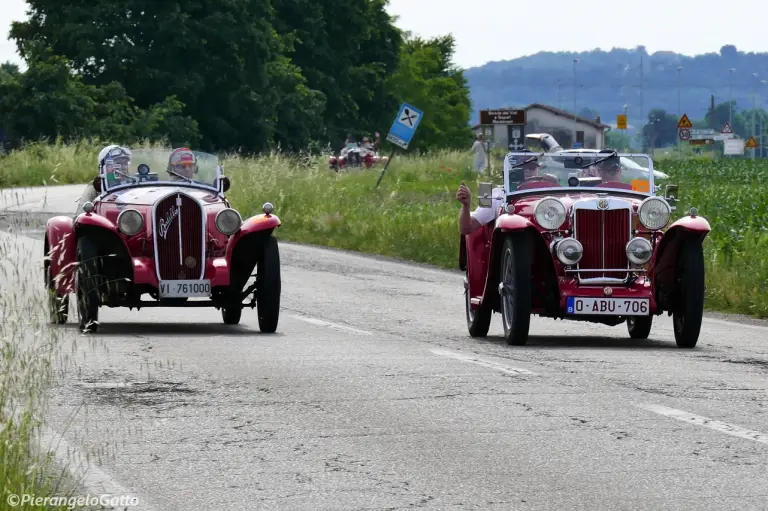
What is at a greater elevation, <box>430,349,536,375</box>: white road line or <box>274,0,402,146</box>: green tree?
<box>274,0,402,146</box>: green tree

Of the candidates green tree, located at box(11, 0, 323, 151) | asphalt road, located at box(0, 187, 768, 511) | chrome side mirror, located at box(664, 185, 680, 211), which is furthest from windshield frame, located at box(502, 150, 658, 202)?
green tree, located at box(11, 0, 323, 151)

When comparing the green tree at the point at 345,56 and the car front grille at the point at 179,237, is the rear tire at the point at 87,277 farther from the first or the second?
the green tree at the point at 345,56

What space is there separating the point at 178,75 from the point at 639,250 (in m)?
66.5

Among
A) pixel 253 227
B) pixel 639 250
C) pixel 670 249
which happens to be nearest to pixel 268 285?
pixel 253 227

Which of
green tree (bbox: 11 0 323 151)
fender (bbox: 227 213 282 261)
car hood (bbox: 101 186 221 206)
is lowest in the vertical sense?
fender (bbox: 227 213 282 261)

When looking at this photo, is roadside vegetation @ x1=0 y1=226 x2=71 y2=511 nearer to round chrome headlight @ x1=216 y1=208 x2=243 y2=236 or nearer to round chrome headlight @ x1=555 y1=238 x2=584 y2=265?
round chrome headlight @ x1=555 y1=238 x2=584 y2=265

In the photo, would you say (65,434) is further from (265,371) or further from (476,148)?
(476,148)

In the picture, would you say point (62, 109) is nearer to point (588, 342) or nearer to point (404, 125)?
point (404, 125)

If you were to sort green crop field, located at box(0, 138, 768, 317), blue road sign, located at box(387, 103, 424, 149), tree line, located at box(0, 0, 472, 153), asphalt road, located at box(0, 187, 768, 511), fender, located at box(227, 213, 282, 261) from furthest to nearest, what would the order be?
tree line, located at box(0, 0, 472, 153) → blue road sign, located at box(387, 103, 424, 149) → green crop field, located at box(0, 138, 768, 317) → fender, located at box(227, 213, 282, 261) → asphalt road, located at box(0, 187, 768, 511)

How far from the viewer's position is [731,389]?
10195 mm

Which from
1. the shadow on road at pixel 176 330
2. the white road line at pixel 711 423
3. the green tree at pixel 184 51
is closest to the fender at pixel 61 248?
the shadow on road at pixel 176 330

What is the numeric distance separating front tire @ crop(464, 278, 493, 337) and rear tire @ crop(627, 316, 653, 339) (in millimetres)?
1277

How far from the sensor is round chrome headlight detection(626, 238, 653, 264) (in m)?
13.1

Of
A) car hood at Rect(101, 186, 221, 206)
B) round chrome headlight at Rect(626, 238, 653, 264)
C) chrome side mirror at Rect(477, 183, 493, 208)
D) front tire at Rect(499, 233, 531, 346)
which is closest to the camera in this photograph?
front tire at Rect(499, 233, 531, 346)
